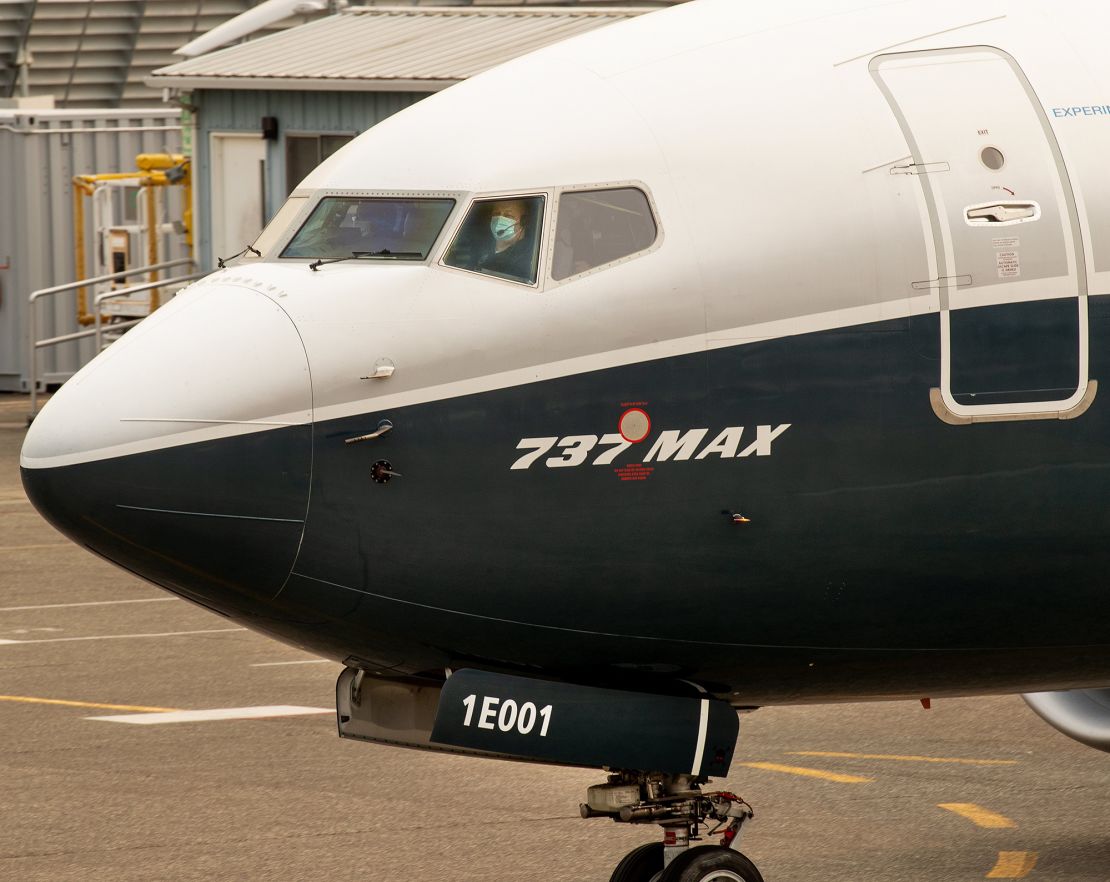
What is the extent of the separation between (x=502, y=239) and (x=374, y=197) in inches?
21.4

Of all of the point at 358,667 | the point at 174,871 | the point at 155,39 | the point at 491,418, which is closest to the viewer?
the point at 491,418

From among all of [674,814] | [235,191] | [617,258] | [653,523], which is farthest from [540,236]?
[235,191]

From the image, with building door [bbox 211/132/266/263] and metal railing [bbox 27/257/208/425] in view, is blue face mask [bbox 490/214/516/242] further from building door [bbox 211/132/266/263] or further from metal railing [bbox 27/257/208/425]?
building door [bbox 211/132/266/263]

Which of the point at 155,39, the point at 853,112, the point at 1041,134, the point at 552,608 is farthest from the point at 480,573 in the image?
the point at 155,39

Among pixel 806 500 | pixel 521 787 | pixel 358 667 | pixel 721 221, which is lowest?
pixel 521 787

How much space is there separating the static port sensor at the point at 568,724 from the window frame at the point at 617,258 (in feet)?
4.93

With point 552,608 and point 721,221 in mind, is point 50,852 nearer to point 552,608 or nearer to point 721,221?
point 552,608

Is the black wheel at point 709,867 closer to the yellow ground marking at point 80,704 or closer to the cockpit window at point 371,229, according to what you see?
the cockpit window at point 371,229

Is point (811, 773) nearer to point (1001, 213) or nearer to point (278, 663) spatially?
point (278, 663)

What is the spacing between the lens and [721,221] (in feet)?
24.6

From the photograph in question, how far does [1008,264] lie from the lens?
25.0 feet

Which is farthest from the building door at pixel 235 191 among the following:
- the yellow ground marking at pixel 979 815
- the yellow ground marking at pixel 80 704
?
the yellow ground marking at pixel 979 815

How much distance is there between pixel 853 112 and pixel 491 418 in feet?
5.82

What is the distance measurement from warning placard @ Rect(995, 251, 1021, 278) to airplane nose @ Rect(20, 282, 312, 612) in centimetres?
255
